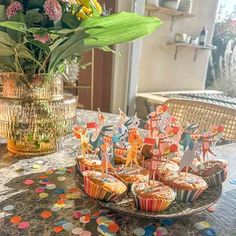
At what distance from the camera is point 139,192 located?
1.72 feet

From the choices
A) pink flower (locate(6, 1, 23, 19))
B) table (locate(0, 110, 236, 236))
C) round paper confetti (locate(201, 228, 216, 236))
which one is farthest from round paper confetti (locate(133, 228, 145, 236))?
pink flower (locate(6, 1, 23, 19))

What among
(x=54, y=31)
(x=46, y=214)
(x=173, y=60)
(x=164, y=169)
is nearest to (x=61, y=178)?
(x=46, y=214)

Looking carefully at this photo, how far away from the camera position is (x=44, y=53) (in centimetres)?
76

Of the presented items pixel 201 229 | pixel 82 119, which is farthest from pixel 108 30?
pixel 82 119

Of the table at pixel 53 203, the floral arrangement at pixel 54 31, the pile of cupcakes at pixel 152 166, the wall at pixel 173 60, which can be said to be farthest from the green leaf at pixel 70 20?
the wall at pixel 173 60

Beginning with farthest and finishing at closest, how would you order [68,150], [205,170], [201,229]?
1. [68,150]
2. [205,170]
3. [201,229]

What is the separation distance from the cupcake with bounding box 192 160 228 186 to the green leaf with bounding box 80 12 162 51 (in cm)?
39

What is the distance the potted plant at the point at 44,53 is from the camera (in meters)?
0.69

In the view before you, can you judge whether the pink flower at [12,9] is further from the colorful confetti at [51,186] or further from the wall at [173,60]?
the wall at [173,60]

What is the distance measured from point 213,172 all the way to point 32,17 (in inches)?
23.1

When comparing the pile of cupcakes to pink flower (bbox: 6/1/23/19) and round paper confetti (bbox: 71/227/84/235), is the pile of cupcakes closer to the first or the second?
round paper confetti (bbox: 71/227/84/235)

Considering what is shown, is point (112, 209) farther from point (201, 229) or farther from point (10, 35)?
point (10, 35)

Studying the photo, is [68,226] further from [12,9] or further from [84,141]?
[12,9]

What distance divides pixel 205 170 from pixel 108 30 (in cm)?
43
